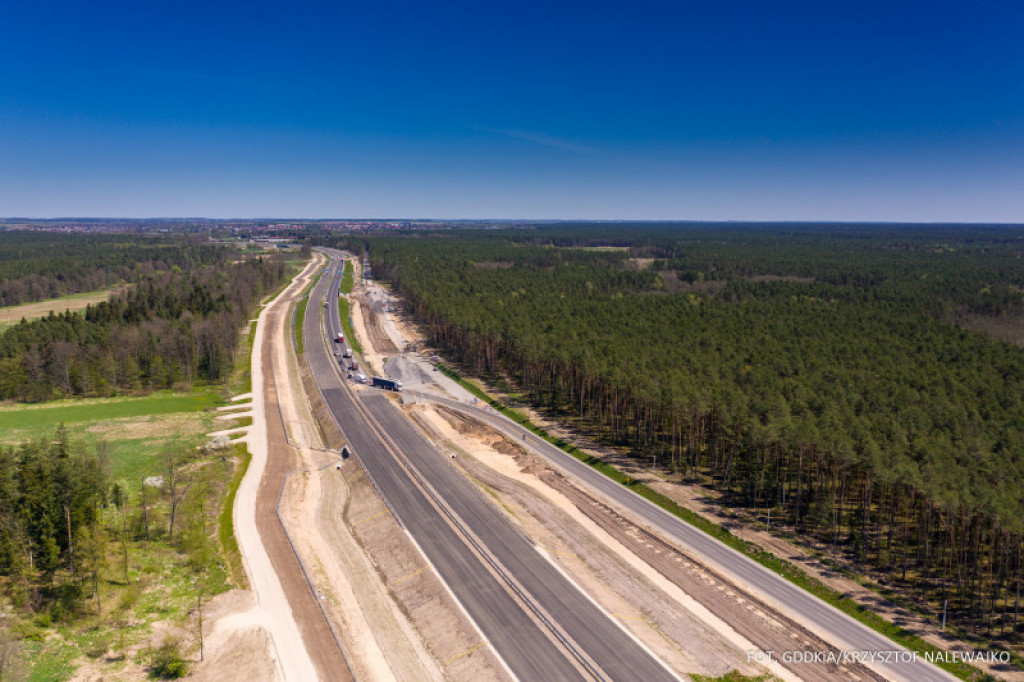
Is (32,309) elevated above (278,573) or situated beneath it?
elevated above

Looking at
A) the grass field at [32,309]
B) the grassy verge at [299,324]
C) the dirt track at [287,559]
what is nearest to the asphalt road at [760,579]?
the dirt track at [287,559]

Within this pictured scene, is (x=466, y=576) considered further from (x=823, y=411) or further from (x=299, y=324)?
(x=299, y=324)

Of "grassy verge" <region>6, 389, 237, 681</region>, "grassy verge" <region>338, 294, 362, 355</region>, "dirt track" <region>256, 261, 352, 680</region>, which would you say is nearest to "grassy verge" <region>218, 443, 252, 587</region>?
"grassy verge" <region>6, 389, 237, 681</region>

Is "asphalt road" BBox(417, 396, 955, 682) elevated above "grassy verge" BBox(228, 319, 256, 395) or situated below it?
below

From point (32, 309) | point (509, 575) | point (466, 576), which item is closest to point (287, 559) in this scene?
point (466, 576)

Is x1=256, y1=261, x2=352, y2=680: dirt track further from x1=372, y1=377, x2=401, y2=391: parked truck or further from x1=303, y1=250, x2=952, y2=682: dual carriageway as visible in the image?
x1=372, y1=377, x2=401, y2=391: parked truck

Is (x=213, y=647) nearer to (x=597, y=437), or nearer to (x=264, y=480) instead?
(x=264, y=480)
